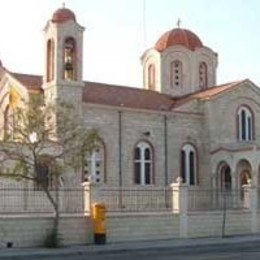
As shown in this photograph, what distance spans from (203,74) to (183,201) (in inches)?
1145

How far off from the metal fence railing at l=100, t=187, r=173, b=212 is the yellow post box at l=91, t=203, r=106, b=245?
111 inches

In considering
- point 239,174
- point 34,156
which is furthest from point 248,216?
point 239,174

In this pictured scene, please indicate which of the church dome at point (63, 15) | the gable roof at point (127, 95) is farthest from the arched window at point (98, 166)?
the church dome at point (63, 15)

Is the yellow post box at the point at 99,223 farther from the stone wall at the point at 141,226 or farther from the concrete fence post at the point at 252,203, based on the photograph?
the concrete fence post at the point at 252,203

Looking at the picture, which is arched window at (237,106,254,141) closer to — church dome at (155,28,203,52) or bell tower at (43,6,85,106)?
church dome at (155,28,203,52)

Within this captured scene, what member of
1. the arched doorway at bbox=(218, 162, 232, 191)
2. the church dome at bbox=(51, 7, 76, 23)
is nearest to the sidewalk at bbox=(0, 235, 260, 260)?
the arched doorway at bbox=(218, 162, 232, 191)

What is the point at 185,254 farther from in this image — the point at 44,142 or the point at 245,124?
the point at 245,124

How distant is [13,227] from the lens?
24.8 metres

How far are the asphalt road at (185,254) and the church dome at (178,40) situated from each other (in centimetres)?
3208

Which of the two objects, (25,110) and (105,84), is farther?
(105,84)

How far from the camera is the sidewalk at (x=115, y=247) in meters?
22.8

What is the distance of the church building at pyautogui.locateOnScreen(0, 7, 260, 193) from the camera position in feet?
140

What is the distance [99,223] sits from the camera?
26078mm

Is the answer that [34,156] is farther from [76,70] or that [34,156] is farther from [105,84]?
[105,84]
